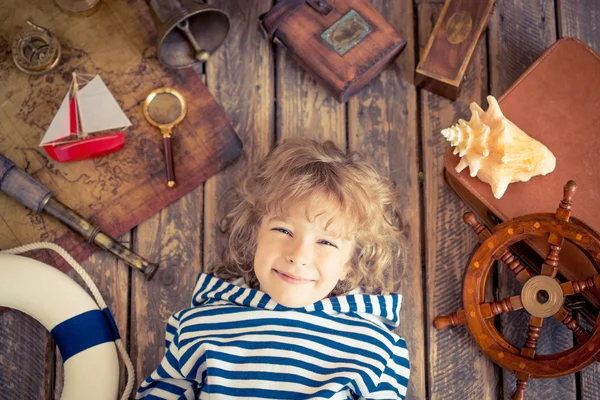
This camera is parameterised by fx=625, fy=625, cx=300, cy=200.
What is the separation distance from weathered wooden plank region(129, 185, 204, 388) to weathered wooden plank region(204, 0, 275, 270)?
44 mm

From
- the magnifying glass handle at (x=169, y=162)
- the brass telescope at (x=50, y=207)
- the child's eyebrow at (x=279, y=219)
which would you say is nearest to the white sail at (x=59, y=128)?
the brass telescope at (x=50, y=207)

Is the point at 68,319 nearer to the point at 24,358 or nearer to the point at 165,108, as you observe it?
the point at 24,358

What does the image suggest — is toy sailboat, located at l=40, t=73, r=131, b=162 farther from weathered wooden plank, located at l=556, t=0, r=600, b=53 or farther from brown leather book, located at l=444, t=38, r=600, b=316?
weathered wooden plank, located at l=556, t=0, r=600, b=53

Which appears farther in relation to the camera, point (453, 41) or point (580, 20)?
point (580, 20)

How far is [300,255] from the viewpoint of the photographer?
1237 millimetres

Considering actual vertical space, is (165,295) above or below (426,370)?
above

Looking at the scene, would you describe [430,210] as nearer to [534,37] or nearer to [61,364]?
[534,37]

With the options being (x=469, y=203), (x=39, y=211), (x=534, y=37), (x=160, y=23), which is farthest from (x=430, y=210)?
(x=39, y=211)

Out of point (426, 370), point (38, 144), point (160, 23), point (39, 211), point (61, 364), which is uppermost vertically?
point (160, 23)

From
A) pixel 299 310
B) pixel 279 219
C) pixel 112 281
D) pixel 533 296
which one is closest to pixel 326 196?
pixel 279 219

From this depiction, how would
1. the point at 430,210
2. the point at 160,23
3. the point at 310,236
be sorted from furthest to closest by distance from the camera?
the point at 430,210 → the point at 160,23 → the point at 310,236

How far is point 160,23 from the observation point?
145 cm

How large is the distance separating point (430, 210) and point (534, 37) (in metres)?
0.53

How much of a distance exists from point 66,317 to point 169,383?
27 cm
